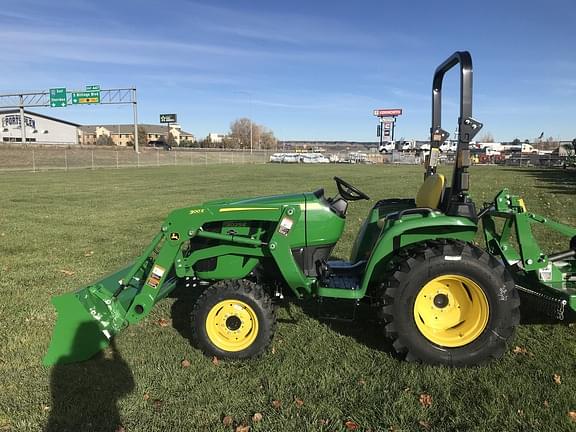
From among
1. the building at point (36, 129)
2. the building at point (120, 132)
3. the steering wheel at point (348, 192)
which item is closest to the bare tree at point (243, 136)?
the building at point (120, 132)

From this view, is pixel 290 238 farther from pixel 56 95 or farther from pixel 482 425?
pixel 56 95

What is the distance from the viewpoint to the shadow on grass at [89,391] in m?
2.95

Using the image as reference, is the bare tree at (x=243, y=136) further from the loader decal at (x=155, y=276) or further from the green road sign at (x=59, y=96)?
the loader decal at (x=155, y=276)

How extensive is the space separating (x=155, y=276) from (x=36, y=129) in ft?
303

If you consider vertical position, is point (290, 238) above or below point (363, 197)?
below

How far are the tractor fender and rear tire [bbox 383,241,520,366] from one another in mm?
124

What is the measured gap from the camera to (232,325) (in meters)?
3.75

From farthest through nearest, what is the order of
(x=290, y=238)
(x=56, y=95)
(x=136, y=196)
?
(x=56, y=95)
(x=136, y=196)
(x=290, y=238)

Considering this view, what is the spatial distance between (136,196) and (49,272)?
10.1 meters

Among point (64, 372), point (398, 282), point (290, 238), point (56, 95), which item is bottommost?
point (64, 372)

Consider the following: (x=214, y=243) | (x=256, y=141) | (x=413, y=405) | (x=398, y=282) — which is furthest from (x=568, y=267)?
(x=256, y=141)

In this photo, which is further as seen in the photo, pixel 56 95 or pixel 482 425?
pixel 56 95

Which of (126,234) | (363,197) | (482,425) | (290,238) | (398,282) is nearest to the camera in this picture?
(482,425)

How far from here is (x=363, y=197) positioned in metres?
4.28
